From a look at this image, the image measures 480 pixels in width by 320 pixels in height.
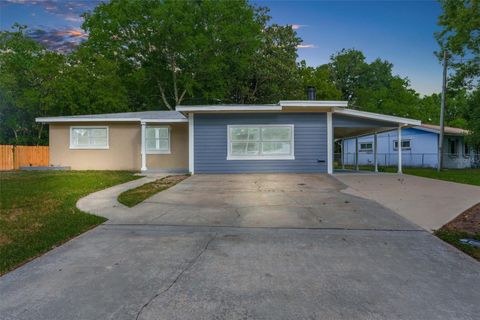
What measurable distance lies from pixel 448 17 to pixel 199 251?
89.5 ft

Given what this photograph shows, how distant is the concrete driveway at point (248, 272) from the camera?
2.76 m

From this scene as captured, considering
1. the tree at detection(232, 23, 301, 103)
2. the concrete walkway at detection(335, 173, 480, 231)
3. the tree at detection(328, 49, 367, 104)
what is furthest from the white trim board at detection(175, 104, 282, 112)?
the tree at detection(328, 49, 367, 104)

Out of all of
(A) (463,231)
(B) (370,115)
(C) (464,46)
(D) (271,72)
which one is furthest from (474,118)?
(A) (463,231)

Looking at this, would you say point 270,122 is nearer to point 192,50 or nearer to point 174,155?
point 174,155

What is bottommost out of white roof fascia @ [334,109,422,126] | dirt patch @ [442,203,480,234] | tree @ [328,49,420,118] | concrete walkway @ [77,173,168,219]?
dirt patch @ [442,203,480,234]

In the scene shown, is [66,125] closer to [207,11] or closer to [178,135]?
[178,135]

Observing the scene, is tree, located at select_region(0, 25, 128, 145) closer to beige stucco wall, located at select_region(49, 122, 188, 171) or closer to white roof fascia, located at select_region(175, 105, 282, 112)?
beige stucco wall, located at select_region(49, 122, 188, 171)

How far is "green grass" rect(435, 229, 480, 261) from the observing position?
14.1 feet

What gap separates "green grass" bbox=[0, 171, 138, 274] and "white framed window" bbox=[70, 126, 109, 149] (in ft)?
20.1

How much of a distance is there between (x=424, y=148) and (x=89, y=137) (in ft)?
73.9

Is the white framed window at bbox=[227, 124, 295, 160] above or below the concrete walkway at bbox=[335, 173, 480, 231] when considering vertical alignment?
above

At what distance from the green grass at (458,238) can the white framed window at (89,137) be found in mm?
14706

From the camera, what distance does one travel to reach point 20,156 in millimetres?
17516

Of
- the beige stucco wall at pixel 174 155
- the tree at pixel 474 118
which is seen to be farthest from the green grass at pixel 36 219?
the tree at pixel 474 118
